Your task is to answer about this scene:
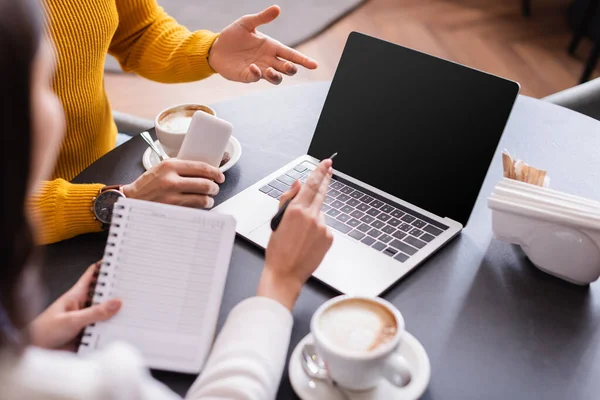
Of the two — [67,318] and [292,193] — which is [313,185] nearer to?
[292,193]

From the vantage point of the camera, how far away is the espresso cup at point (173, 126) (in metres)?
0.98

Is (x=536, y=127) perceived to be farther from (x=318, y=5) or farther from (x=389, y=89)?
(x=318, y=5)

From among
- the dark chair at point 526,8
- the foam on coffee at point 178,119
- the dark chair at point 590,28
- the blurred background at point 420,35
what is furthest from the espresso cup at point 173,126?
the dark chair at point 526,8

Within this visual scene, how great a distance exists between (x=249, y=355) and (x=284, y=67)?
2.10 ft

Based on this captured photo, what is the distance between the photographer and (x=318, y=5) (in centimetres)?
323

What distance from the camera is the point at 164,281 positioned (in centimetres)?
75

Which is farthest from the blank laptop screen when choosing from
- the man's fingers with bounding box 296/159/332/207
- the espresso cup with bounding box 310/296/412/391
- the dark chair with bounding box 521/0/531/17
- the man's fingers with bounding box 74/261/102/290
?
the dark chair with bounding box 521/0/531/17

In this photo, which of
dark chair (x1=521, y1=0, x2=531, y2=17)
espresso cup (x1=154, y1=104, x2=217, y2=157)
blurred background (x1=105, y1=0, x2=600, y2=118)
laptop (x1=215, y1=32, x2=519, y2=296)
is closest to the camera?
laptop (x1=215, y1=32, x2=519, y2=296)

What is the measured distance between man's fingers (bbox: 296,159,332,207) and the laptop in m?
0.10

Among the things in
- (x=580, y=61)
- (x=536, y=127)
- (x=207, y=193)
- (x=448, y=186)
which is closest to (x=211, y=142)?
(x=207, y=193)

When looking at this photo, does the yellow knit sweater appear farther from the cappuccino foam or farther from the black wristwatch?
the cappuccino foam

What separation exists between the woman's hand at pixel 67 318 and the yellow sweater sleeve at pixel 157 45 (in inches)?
24.9

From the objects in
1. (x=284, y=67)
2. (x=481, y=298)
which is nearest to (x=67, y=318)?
(x=481, y=298)

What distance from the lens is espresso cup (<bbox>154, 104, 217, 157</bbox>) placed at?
3.20ft
